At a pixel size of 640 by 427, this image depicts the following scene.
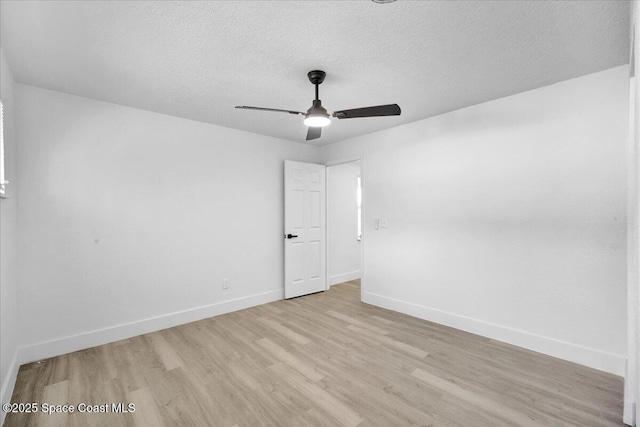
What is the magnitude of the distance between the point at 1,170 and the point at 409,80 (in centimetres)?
315

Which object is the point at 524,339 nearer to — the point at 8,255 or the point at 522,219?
the point at 522,219

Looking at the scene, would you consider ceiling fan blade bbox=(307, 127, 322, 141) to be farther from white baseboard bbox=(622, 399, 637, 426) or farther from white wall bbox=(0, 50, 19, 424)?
white baseboard bbox=(622, 399, 637, 426)

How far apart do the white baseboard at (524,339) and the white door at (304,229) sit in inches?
57.1

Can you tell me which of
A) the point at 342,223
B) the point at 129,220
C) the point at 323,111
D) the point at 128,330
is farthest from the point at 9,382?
the point at 342,223

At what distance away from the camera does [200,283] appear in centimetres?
375

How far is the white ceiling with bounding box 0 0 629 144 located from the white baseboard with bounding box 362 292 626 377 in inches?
94.2

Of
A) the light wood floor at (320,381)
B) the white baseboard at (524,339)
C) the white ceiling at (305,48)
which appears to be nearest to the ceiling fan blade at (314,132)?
the white ceiling at (305,48)

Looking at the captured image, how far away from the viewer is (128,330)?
316 centimetres

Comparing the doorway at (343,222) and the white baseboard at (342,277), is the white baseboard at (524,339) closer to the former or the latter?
the white baseboard at (342,277)

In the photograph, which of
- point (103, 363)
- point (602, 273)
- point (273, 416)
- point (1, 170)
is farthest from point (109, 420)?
point (602, 273)

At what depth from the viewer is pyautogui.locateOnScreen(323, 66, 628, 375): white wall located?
2.44 meters

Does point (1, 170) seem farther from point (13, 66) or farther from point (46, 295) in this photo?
point (46, 295)

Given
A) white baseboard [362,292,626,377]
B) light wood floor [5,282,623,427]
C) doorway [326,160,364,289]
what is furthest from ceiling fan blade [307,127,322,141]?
white baseboard [362,292,626,377]

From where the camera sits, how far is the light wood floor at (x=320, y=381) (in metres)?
1.92
